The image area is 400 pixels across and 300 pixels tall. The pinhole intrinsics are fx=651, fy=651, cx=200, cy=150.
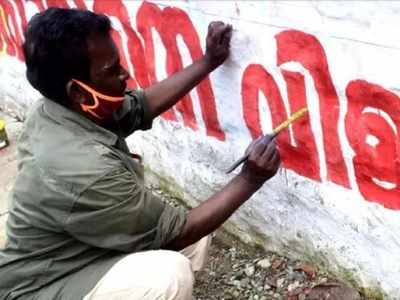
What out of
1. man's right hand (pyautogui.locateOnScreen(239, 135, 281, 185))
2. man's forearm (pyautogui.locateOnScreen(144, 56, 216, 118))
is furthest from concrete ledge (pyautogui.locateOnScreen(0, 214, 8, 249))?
man's right hand (pyautogui.locateOnScreen(239, 135, 281, 185))

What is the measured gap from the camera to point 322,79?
2506mm

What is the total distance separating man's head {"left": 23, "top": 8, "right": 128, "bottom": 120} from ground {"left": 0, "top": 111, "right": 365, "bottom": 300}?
1255 mm

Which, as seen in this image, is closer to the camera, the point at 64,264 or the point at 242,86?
the point at 64,264

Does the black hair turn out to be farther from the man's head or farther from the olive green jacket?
the olive green jacket

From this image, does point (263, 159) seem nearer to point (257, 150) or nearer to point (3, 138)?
point (257, 150)

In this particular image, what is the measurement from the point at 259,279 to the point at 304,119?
864mm

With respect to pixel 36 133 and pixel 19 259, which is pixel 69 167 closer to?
pixel 36 133

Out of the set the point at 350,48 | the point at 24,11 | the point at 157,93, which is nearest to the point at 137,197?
the point at 157,93

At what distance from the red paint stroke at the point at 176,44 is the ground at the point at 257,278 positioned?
24.2 inches

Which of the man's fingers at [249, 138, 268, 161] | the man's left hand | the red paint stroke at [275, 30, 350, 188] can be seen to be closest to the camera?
the man's fingers at [249, 138, 268, 161]

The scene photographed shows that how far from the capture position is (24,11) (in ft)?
14.4

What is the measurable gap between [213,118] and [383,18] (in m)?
1.13

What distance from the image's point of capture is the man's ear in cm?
223

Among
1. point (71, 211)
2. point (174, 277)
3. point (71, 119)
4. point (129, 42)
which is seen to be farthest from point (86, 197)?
point (129, 42)
